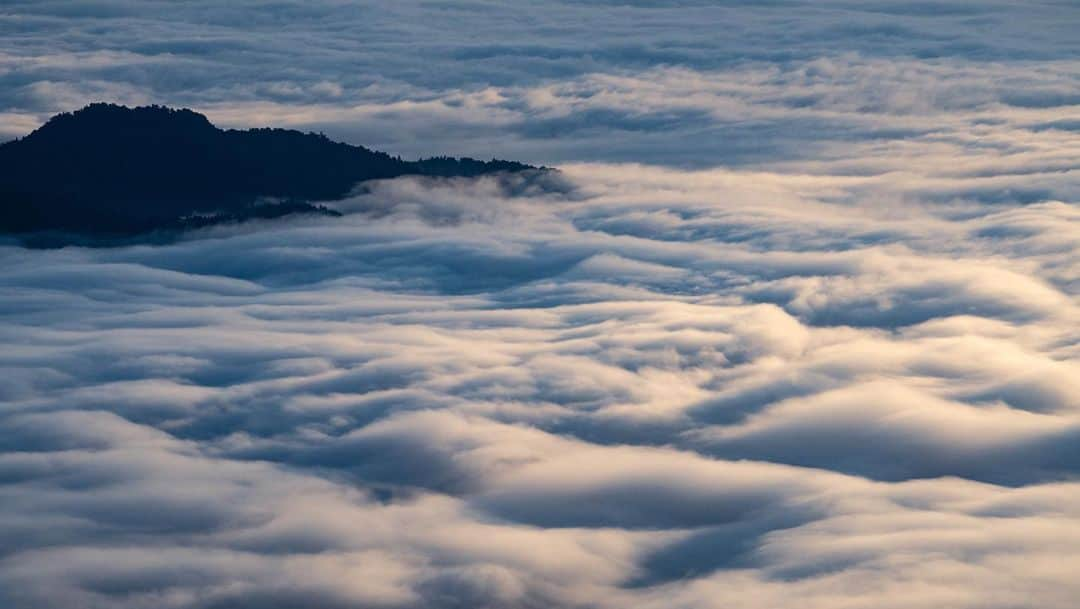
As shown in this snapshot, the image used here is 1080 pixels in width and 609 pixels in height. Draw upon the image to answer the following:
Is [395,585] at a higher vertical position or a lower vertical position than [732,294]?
lower

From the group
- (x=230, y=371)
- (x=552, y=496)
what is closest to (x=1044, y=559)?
(x=552, y=496)

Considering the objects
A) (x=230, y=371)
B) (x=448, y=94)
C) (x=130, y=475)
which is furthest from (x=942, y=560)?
(x=448, y=94)

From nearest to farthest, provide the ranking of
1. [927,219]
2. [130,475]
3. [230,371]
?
[130,475] < [230,371] < [927,219]

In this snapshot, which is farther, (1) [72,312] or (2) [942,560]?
(1) [72,312]

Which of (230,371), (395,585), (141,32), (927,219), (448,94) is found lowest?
(395,585)

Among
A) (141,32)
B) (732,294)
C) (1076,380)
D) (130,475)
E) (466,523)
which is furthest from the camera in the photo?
(141,32)

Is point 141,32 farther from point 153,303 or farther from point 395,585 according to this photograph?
point 395,585
